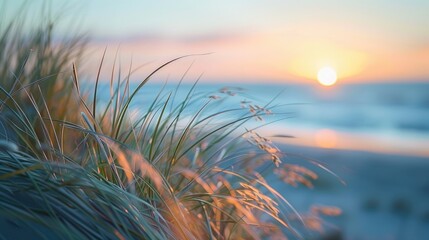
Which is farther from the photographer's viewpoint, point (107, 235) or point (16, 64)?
point (16, 64)

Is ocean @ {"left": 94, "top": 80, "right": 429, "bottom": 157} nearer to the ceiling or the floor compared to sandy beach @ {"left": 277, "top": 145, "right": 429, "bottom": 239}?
nearer to the ceiling

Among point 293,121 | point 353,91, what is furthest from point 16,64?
point 353,91

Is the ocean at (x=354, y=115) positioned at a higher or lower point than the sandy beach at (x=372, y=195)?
higher

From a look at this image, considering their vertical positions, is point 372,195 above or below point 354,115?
below

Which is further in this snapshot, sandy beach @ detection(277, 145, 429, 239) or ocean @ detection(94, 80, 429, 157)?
ocean @ detection(94, 80, 429, 157)

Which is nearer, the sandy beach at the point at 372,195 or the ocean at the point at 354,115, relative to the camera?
the sandy beach at the point at 372,195

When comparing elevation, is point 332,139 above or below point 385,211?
above

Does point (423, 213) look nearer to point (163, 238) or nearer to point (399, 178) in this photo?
point (399, 178)

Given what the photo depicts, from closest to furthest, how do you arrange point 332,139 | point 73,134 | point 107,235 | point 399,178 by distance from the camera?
1. point 107,235
2. point 73,134
3. point 399,178
4. point 332,139

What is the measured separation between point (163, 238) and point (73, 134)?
1428 millimetres

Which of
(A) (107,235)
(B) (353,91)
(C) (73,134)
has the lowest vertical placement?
(A) (107,235)

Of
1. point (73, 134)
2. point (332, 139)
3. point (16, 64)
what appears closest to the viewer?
point (73, 134)

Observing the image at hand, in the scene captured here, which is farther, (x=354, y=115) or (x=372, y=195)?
(x=354, y=115)

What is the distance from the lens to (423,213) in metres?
6.00
